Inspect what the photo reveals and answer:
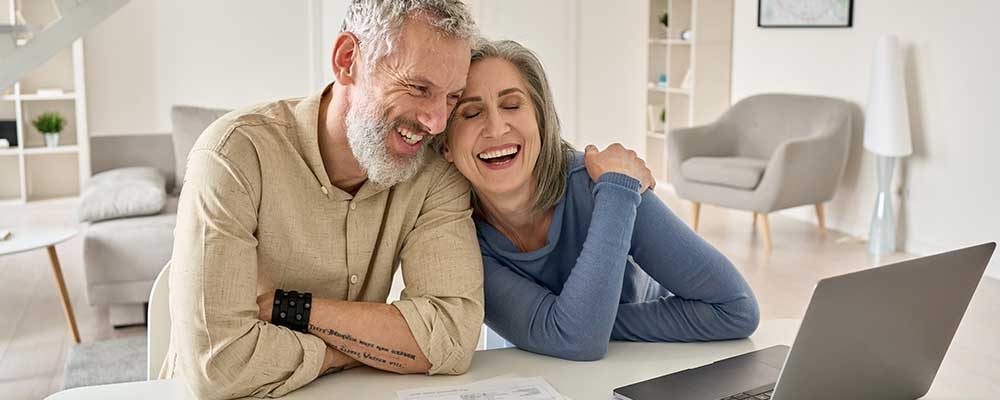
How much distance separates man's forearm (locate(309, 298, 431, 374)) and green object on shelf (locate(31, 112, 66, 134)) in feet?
20.7

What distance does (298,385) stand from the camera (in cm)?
158

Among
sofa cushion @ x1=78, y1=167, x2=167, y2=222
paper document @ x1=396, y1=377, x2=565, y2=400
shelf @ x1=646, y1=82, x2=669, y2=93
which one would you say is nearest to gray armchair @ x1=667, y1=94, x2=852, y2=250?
shelf @ x1=646, y1=82, x2=669, y2=93

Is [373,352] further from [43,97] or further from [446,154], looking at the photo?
[43,97]

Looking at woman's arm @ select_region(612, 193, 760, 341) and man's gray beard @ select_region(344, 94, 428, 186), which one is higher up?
man's gray beard @ select_region(344, 94, 428, 186)

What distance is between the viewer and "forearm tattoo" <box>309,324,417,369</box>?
1.63m

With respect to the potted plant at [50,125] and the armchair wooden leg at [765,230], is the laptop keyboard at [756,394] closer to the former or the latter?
the armchair wooden leg at [765,230]

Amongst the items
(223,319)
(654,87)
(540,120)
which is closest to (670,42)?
(654,87)

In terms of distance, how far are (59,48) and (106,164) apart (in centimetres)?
117

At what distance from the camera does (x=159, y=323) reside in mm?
1937

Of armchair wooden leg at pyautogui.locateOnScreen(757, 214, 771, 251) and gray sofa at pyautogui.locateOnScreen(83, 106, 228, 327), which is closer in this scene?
gray sofa at pyautogui.locateOnScreen(83, 106, 228, 327)

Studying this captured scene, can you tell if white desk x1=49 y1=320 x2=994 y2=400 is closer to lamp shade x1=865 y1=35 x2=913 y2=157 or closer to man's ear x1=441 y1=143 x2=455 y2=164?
man's ear x1=441 y1=143 x2=455 y2=164

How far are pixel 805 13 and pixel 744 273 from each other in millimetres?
2131

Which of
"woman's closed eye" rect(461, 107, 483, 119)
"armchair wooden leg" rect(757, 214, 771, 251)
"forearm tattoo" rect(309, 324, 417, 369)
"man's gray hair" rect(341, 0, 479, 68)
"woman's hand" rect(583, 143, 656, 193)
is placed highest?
"man's gray hair" rect(341, 0, 479, 68)

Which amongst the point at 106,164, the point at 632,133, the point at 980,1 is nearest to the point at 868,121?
the point at 980,1
